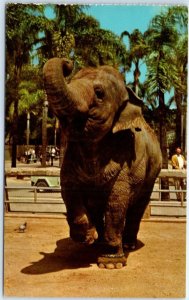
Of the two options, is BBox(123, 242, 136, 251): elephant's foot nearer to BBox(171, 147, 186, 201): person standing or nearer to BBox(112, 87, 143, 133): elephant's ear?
BBox(171, 147, 186, 201): person standing

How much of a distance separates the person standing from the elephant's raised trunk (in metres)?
0.69

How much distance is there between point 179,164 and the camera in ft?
7.79

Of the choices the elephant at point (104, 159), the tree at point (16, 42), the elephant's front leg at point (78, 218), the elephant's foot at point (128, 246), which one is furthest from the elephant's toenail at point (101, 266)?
the tree at point (16, 42)

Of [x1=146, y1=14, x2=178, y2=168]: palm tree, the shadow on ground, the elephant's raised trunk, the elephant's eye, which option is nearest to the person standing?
[x1=146, y1=14, x2=178, y2=168]: palm tree

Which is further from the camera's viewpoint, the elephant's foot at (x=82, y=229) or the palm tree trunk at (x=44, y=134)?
the palm tree trunk at (x=44, y=134)

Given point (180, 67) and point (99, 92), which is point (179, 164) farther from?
point (99, 92)

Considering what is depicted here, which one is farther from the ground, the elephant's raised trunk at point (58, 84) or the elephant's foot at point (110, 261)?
the elephant's raised trunk at point (58, 84)

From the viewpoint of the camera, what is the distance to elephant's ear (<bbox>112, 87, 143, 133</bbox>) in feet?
7.06

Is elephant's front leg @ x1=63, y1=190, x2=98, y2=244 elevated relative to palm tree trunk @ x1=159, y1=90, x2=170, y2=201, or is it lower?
lower

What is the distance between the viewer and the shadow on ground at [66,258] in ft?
7.54

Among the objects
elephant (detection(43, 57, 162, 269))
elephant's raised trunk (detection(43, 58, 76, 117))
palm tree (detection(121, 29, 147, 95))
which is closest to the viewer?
elephant's raised trunk (detection(43, 58, 76, 117))

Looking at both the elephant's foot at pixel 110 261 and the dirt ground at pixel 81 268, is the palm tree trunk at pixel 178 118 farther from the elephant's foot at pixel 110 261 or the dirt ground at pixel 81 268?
the elephant's foot at pixel 110 261

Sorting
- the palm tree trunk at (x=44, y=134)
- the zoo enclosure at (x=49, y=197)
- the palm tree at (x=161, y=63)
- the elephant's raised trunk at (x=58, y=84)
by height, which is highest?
the palm tree at (x=161, y=63)

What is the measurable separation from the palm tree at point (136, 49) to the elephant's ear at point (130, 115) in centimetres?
19
